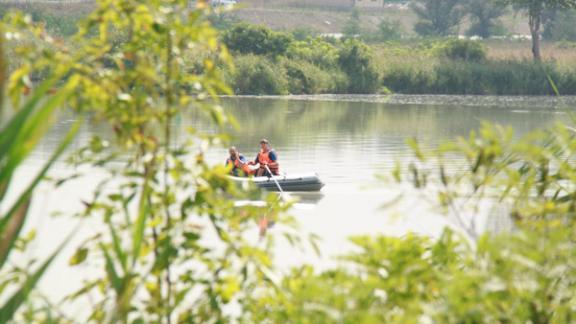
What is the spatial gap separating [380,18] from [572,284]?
69.0 metres

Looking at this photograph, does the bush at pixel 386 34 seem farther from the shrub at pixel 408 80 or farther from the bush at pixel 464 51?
the shrub at pixel 408 80

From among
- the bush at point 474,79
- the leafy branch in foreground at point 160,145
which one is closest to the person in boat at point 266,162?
the leafy branch in foreground at point 160,145

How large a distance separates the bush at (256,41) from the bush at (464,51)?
6.84 meters

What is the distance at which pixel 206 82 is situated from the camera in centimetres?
268

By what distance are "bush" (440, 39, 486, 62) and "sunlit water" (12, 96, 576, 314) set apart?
3.54 m

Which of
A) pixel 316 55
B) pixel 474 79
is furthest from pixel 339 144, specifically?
pixel 474 79

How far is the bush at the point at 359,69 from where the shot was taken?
40.5 meters

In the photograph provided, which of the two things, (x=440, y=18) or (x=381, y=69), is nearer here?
(x=381, y=69)

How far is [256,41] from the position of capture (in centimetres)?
4019

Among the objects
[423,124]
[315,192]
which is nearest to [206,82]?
[315,192]

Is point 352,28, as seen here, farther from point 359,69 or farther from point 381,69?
point 359,69

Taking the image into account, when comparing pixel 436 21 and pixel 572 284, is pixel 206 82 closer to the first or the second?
pixel 572 284

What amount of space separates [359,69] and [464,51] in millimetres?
5128

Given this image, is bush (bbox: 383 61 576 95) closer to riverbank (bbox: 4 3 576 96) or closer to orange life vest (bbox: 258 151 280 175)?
riverbank (bbox: 4 3 576 96)
